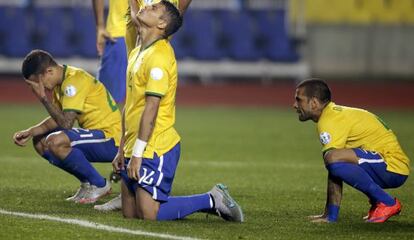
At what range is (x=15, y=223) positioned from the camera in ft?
23.6

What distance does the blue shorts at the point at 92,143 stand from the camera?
8438 millimetres

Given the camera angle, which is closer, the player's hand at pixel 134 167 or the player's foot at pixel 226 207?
the player's hand at pixel 134 167

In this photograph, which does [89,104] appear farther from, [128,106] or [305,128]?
[305,128]

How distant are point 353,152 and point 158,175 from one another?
55.2 inches

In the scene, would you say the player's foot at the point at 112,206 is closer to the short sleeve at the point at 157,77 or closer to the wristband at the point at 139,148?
the wristband at the point at 139,148

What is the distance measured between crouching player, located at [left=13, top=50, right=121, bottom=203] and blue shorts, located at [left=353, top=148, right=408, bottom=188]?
2118 mm

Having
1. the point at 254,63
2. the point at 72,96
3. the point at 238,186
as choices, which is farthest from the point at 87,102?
the point at 254,63

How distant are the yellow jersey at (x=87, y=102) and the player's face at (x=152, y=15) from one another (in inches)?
49.1

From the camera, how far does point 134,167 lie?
7172 mm

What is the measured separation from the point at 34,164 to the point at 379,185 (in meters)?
4.54

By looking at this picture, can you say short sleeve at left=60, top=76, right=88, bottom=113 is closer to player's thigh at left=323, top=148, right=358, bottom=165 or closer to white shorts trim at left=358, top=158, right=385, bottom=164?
player's thigh at left=323, top=148, right=358, bottom=165

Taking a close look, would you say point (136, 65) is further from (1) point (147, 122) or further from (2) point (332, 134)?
(2) point (332, 134)

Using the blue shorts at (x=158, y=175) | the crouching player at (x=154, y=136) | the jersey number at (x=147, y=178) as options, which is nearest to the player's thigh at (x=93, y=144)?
the crouching player at (x=154, y=136)

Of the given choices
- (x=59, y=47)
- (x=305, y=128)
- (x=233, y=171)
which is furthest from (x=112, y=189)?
(x=59, y=47)
